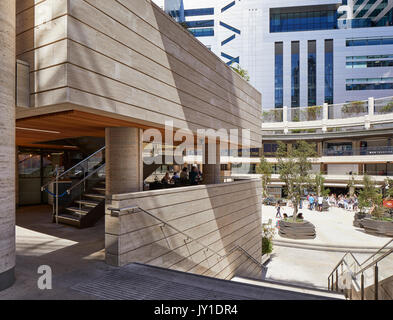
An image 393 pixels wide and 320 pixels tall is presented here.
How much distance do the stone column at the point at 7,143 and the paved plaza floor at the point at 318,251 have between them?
11.3 metres

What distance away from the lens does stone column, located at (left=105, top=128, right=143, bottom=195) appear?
19.1 feet

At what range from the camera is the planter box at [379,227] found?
733 inches

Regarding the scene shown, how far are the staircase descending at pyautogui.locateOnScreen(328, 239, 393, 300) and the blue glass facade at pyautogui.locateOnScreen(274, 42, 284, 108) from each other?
155 ft

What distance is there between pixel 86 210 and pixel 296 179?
52.2ft

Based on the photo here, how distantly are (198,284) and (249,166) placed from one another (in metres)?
41.5

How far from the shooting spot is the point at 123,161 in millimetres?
5828

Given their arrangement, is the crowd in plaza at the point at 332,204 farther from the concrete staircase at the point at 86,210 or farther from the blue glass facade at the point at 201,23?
the blue glass facade at the point at 201,23

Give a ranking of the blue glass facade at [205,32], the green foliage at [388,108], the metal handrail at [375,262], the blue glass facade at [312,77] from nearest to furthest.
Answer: the metal handrail at [375,262]
the green foliage at [388,108]
the blue glass facade at [312,77]
the blue glass facade at [205,32]

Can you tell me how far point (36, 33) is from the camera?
426cm

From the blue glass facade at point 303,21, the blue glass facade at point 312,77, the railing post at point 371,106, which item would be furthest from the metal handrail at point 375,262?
the blue glass facade at point 303,21

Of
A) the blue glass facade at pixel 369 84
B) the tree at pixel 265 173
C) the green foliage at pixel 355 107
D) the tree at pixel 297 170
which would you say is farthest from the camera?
the blue glass facade at pixel 369 84

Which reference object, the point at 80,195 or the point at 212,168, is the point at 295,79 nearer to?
the point at 212,168

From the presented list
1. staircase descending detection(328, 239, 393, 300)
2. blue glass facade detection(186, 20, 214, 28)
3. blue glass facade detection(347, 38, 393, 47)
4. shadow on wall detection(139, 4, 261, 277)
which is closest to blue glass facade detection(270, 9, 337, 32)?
blue glass facade detection(347, 38, 393, 47)

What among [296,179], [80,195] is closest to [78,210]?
[80,195]
